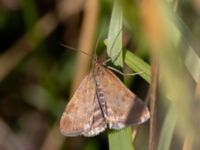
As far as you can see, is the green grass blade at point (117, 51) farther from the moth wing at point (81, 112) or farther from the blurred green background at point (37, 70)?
the blurred green background at point (37, 70)

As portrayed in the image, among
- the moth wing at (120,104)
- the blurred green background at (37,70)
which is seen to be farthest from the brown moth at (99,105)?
the blurred green background at (37,70)

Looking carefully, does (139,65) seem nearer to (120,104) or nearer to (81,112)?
(120,104)

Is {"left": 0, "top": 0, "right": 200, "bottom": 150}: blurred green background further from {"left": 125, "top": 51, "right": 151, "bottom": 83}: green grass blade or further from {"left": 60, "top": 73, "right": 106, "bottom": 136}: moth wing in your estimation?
{"left": 125, "top": 51, "right": 151, "bottom": 83}: green grass blade

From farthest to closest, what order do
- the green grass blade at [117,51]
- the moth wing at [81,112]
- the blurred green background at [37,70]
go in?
the blurred green background at [37,70]
the moth wing at [81,112]
the green grass blade at [117,51]

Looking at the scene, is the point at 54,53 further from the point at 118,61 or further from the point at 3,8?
the point at 118,61

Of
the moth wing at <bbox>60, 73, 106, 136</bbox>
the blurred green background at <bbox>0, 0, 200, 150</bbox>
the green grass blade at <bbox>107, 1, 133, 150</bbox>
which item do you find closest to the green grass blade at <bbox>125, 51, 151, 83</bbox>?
the green grass blade at <bbox>107, 1, 133, 150</bbox>

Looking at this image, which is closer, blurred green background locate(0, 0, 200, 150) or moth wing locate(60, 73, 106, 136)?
moth wing locate(60, 73, 106, 136)
